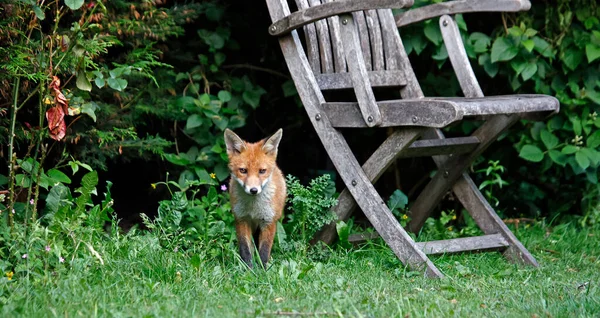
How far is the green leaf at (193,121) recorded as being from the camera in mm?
5141

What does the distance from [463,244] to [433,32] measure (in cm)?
155

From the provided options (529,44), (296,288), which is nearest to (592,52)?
(529,44)

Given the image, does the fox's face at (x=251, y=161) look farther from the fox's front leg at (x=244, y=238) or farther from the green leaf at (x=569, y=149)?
the green leaf at (x=569, y=149)

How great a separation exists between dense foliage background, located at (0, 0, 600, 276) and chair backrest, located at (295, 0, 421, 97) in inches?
20.8

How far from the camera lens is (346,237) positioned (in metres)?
4.60

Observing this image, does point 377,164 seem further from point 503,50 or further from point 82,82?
point 503,50

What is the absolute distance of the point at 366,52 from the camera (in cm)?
489

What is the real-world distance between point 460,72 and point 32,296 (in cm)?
280

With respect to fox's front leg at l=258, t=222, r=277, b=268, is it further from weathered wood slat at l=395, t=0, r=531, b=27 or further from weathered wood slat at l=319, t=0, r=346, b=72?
weathered wood slat at l=395, t=0, r=531, b=27

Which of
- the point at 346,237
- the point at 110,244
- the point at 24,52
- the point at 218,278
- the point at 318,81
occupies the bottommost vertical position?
the point at 346,237

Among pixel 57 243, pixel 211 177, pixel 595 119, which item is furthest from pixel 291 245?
pixel 595 119

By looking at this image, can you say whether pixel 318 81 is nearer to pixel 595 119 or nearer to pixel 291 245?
pixel 291 245

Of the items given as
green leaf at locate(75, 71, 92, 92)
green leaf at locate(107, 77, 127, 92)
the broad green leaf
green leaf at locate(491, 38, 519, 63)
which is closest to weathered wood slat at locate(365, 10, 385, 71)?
green leaf at locate(491, 38, 519, 63)

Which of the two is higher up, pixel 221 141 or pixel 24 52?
pixel 24 52
